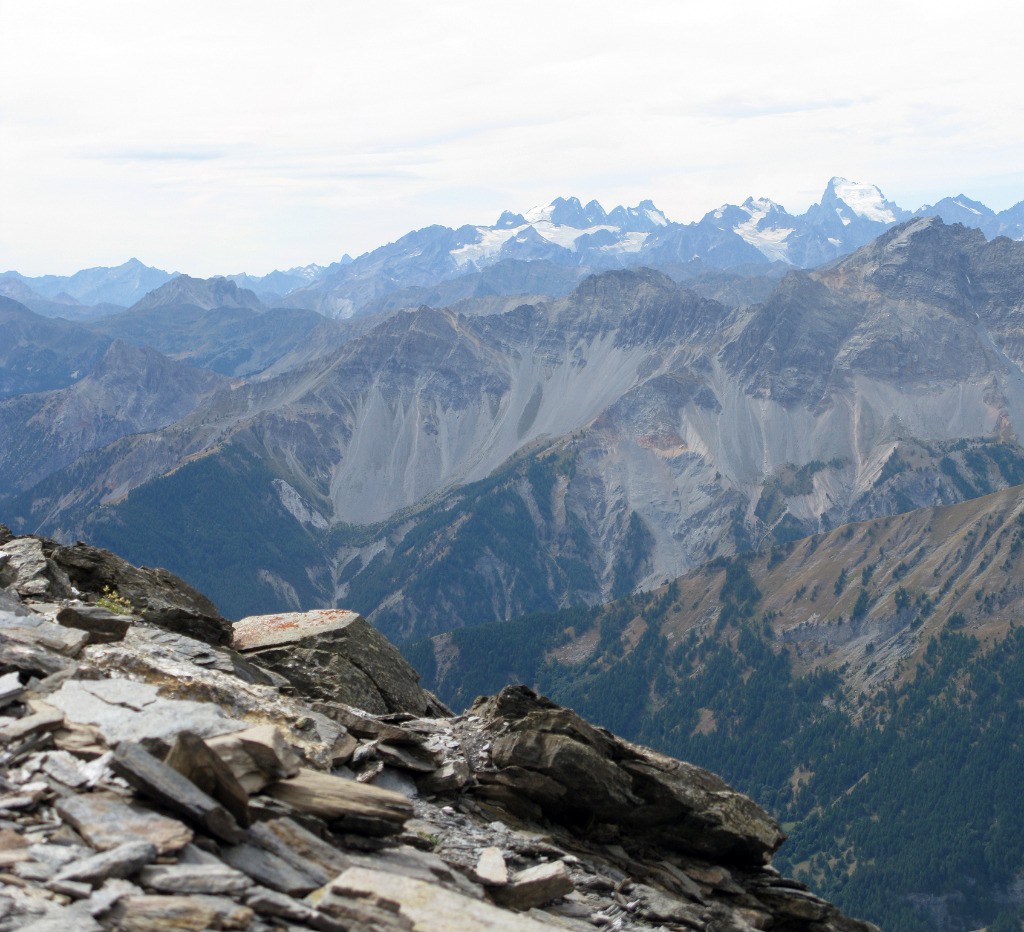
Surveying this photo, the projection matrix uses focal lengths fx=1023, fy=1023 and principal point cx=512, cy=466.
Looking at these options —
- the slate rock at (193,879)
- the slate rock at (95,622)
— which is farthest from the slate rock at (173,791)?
the slate rock at (95,622)

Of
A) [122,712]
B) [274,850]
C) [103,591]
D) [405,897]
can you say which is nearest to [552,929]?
[405,897]

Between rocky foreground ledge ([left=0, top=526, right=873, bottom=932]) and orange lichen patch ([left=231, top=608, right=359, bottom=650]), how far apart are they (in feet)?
0.45

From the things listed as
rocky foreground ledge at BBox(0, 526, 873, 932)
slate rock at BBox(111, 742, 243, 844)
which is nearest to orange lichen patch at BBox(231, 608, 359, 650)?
rocky foreground ledge at BBox(0, 526, 873, 932)

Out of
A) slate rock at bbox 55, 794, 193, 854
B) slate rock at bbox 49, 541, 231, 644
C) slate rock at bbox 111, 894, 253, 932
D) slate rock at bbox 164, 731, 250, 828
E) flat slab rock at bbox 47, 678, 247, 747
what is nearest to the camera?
slate rock at bbox 111, 894, 253, 932

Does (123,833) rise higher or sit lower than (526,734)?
higher

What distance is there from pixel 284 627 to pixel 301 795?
18355 millimetres

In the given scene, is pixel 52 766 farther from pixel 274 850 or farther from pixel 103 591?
pixel 103 591

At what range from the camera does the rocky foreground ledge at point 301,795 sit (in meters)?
17.0

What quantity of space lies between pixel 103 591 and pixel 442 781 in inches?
625

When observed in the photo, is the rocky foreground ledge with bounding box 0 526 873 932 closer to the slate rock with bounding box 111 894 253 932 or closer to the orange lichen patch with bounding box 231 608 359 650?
the slate rock with bounding box 111 894 253 932

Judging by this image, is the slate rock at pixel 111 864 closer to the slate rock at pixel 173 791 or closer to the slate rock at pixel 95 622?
the slate rock at pixel 173 791

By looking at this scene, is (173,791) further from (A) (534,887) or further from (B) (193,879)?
(A) (534,887)

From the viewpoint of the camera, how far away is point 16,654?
77.3ft

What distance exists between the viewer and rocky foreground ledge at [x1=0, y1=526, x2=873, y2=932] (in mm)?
17000
